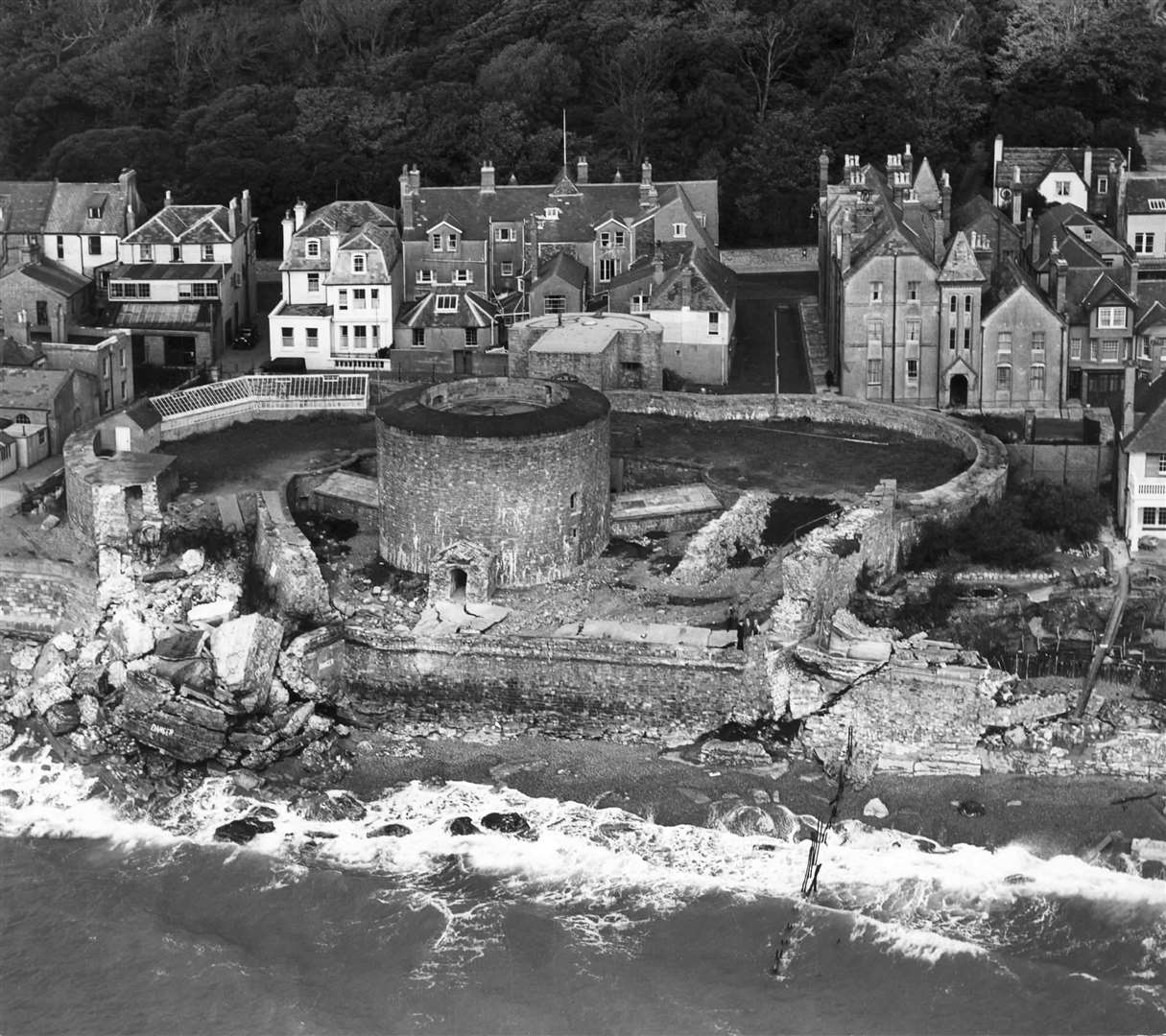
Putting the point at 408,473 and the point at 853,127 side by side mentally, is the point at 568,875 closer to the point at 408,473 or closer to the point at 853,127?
the point at 408,473

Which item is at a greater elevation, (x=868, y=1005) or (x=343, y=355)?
(x=343, y=355)

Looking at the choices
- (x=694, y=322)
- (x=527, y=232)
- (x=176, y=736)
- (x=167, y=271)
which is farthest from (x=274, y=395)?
(x=176, y=736)

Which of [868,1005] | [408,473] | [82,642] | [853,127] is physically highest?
[853,127]

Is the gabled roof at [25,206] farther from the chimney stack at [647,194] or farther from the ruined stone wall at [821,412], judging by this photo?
the ruined stone wall at [821,412]

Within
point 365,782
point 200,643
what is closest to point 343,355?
point 200,643

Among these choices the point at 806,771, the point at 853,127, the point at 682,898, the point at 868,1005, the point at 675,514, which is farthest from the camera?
the point at 853,127

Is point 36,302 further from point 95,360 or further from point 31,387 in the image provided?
point 31,387
